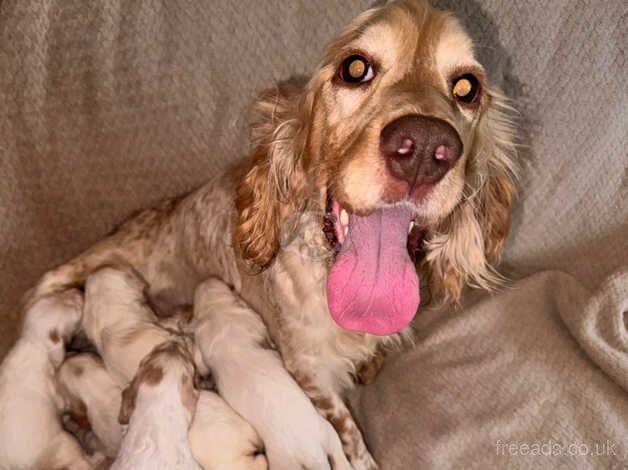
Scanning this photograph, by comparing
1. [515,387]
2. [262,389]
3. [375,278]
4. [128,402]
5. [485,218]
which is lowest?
[128,402]

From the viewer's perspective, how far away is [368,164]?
5.66 feet

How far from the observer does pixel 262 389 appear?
2.07 metres

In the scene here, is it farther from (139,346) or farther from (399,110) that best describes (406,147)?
(139,346)

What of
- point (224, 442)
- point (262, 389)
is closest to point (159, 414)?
point (224, 442)

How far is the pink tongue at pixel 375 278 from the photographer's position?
2053 millimetres

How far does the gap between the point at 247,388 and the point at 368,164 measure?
0.86 meters

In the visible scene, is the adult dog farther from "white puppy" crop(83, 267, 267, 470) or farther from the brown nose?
"white puppy" crop(83, 267, 267, 470)

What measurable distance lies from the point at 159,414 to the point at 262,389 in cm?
33

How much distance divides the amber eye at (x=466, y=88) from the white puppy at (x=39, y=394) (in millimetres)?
1675

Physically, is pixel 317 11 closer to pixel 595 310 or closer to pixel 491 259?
pixel 491 259

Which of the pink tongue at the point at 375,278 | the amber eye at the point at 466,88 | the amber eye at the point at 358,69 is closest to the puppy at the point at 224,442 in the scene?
the pink tongue at the point at 375,278

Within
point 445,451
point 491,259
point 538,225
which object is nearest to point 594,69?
point 538,225

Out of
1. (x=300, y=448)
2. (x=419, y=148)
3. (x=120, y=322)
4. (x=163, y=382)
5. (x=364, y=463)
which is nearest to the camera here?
(x=419, y=148)

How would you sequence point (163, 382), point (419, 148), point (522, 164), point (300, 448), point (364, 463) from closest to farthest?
point (419, 148), point (300, 448), point (163, 382), point (364, 463), point (522, 164)
